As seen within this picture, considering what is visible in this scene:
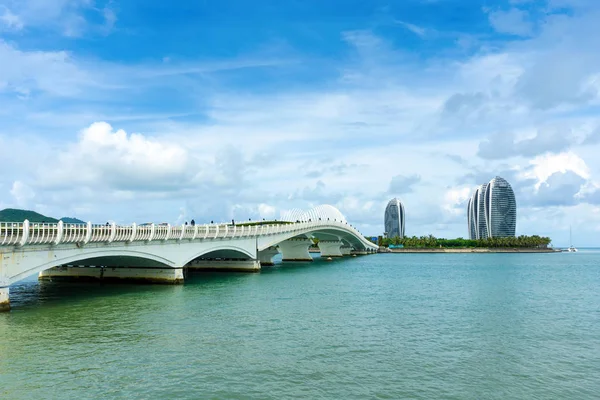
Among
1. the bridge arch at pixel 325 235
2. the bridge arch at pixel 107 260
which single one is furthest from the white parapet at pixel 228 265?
the bridge arch at pixel 107 260

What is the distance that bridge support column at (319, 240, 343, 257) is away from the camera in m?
139

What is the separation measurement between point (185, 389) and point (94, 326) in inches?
530

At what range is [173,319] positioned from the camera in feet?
103

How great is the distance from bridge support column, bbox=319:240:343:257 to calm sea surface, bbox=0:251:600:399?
94.1m

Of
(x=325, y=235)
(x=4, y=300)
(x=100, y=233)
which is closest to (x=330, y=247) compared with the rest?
(x=325, y=235)

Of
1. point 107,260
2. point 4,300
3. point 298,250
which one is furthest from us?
point 298,250

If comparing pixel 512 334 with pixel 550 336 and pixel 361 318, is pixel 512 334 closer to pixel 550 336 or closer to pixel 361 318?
pixel 550 336

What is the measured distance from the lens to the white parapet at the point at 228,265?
241 feet

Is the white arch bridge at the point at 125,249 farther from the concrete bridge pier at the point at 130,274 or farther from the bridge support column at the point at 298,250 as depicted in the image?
the bridge support column at the point at 298,250

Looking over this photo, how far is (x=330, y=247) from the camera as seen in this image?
458 ft

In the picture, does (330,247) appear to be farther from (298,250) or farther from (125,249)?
(125,249)

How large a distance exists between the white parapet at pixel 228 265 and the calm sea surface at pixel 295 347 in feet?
94.1

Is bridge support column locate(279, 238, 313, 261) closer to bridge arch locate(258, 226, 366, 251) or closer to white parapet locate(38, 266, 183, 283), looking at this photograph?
bridge arch locate(258, 226, 366, 251)

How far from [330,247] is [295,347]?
4560 inches
